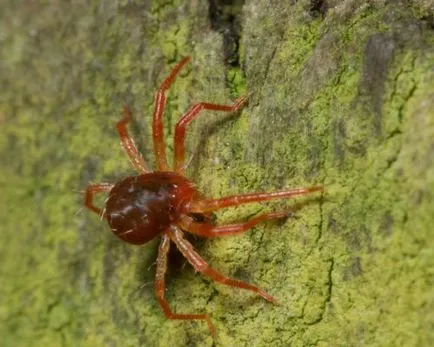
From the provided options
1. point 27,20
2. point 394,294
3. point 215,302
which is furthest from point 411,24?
point 27,20

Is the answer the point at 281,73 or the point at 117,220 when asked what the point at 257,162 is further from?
the point at 117,220

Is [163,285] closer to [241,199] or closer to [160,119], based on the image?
[241,199]

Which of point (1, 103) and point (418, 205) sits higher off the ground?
point (1, 103)

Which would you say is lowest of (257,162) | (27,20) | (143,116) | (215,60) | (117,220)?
(117,220)

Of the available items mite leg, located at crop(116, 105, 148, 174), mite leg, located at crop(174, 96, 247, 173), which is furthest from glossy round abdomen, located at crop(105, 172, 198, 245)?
mite leg, located at crop(116, 105, 148, 174)

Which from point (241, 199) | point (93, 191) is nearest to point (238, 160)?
point (241, 199)

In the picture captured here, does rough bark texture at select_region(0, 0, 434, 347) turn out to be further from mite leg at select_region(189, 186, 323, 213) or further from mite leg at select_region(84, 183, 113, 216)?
mite leg at select_region(84, 183, 113, 216)
